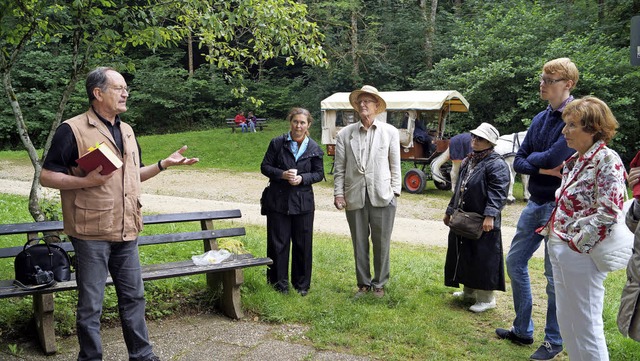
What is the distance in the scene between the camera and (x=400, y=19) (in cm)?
2753

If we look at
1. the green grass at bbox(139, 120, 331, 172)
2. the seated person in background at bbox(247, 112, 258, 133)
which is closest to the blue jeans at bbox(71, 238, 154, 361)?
the green grass at bbox(139, 120, 331, 172)

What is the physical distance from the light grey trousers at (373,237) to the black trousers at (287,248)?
46 cm

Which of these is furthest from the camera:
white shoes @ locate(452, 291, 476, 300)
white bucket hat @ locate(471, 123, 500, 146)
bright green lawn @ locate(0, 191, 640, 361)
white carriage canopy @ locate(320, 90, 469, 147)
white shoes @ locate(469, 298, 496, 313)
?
white carriage canopy @ locate(320, 90, 469, 147)

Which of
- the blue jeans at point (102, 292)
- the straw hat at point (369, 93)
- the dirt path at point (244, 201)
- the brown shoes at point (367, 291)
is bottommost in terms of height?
the dirt path at point (244, 201)

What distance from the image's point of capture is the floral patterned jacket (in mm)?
3316

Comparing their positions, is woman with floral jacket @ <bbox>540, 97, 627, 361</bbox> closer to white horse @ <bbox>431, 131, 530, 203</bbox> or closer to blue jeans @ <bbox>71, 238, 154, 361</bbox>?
blue jeans @ <bbox>71, 238, 154, 361</bbox>

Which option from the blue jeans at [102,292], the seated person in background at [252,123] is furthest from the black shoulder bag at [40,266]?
the seated person in background at [252,123]

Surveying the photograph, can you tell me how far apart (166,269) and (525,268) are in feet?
9.21

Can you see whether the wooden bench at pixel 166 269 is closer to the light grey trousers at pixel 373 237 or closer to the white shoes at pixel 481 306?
the light grey trousers at pixel 373 237

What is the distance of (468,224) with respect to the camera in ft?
16.9

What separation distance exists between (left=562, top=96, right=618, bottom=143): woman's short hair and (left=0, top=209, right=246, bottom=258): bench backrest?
312cm

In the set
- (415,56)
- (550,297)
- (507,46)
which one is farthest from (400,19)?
(550,297)

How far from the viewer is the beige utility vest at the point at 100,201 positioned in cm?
367

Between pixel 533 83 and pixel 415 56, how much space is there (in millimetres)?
9045
